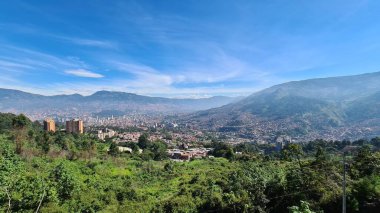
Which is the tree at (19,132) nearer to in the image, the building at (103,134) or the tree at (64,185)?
the tree at (64,185)

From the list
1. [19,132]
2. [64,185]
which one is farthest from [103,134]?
[64,185]

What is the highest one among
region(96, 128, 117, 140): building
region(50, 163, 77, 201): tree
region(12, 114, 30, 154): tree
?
region(12, 114, 30, 154): tree

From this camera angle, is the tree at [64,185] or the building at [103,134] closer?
the tree at [64,185]

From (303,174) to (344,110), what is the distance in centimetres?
19459

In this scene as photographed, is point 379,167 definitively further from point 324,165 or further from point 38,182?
point 38,182

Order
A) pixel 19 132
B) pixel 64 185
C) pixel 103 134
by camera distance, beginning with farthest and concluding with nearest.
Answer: pixel 103 134 → pixel 19 132 → pixel 64 185

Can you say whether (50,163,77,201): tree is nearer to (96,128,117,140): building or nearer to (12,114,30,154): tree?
(12,114,30,154): tree

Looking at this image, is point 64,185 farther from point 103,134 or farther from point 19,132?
point 103,134

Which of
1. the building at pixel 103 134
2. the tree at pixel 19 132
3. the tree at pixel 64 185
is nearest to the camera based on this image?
the tree at pixel 64 185

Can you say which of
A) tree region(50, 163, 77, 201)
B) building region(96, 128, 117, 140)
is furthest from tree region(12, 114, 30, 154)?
building region(96, 128, 117, 140)

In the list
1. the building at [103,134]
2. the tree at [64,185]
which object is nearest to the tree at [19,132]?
the tree at [64,185]

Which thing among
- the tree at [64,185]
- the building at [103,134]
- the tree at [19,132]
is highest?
the tree at [19,132]

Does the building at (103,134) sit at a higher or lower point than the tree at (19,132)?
lower

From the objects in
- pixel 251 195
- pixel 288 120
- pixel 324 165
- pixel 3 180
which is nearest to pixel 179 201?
pixel 251 195
